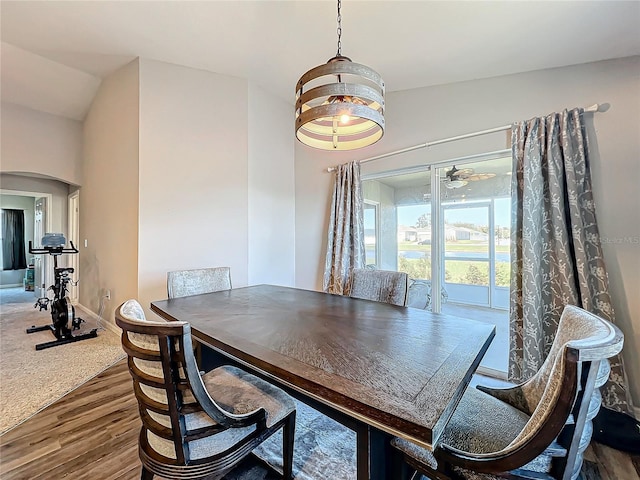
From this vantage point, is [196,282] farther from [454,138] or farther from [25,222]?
[25,222]

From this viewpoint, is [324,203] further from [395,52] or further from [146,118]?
[146,118]

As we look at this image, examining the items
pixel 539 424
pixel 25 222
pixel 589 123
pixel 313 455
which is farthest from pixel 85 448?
pixel 25 222

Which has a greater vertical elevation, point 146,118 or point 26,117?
point 26,117

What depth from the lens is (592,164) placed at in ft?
6.76

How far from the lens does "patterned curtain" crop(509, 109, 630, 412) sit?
1979mm

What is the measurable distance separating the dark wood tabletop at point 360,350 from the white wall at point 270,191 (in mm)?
1737

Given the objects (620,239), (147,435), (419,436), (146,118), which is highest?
(146,118)

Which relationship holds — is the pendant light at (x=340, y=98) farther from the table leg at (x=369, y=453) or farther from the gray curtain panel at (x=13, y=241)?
the gray curtain panel at (x=13, y=241)

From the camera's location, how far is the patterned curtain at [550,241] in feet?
6.49

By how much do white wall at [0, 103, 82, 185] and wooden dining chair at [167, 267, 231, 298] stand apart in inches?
155

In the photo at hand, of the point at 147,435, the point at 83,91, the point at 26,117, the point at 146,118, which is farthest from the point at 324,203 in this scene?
the point at 26,117

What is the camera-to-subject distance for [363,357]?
3.62 feet

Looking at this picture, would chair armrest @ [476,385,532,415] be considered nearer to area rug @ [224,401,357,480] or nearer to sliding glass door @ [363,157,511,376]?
area rug @ [224,401,357,480]

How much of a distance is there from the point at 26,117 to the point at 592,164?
692 centimetres
